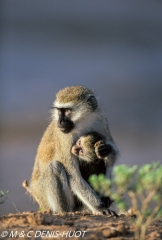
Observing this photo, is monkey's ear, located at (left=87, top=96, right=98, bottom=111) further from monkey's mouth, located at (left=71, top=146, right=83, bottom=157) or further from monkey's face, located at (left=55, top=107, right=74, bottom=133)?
monkey's mouth, located at (left=71, top=146, right=83, bottom=157)

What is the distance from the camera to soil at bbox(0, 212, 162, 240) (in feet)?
16.5

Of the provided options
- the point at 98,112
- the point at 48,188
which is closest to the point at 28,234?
the point at 48,188

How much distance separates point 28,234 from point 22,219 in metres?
0.69

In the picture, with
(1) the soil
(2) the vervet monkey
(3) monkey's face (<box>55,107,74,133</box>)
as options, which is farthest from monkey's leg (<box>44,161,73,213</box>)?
(1) the soil

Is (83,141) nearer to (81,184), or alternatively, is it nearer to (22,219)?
(81,184)

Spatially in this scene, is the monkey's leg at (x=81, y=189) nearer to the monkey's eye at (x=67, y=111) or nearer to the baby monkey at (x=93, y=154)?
the baby monkey at (x=93, y=154)

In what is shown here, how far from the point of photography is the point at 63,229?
17.4ft

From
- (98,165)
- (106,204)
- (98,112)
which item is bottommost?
(106,204)

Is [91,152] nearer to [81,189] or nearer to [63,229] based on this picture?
[81,189]

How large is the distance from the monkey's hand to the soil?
5.44 ft

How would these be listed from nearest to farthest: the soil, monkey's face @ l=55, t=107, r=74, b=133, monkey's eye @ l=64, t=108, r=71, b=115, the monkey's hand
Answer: the soil < the monkey's hand < monkey's face @ l=55, t=107, r=74, b=133 < monkey's eye @ l=64, t=108, r=71, b=115

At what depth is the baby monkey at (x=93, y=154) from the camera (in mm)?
7707

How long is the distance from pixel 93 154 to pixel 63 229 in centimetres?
257

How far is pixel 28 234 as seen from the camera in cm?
503
